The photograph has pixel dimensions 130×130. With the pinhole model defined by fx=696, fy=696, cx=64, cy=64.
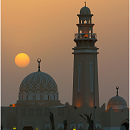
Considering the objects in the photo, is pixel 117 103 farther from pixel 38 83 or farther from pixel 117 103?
pixel 38 83

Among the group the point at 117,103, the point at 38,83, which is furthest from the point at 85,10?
the point at 117,103

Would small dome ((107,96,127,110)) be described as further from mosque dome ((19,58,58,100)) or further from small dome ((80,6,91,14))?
small dome ((80,6,91,14))

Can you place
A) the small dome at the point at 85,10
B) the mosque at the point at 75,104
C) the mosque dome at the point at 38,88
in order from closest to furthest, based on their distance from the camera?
the mosque at the point at 75,104
the mosque dome at the point at 38,88
the small dome at the point at 85,10

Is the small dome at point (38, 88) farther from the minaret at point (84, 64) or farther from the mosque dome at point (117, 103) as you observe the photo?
the mosque dome at point (117, 103)

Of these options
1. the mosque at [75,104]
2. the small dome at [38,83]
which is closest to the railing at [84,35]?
the mosque at [75,104]

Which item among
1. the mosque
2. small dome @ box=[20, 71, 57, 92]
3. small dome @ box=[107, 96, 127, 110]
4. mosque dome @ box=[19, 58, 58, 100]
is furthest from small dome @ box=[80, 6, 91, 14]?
small dome @ box=[107, 96, 127, 110]

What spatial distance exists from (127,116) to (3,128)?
739 inches

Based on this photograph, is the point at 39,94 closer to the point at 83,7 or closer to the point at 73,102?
the point at 73,102

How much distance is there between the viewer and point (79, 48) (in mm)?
105250

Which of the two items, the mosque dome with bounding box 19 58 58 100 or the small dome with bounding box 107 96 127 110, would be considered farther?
the small dome with bounding box 107 96 127 110

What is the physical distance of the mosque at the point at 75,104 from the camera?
103m

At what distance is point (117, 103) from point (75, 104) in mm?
7103

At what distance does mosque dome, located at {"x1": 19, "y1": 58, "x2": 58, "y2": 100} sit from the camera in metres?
106

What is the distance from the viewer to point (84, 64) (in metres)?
105
